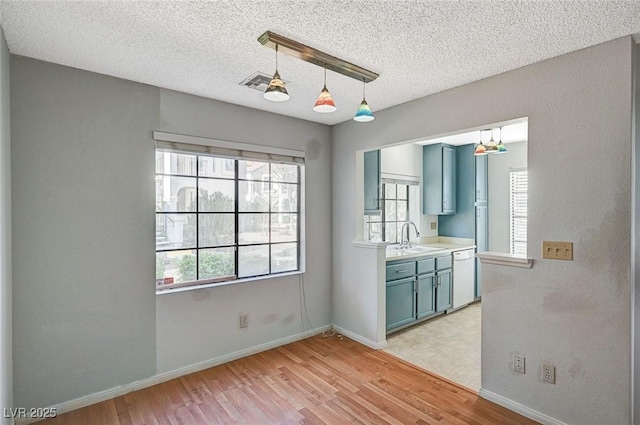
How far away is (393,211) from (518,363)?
283 centimetres

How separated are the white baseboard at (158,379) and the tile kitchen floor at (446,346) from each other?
1.14m

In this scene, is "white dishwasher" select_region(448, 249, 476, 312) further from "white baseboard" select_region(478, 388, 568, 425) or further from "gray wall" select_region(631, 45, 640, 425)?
"gray wall" select_region(631, 45, 640, 425)

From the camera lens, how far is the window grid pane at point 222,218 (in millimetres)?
2924

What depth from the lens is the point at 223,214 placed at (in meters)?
3.21

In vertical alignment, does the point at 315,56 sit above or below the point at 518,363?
above

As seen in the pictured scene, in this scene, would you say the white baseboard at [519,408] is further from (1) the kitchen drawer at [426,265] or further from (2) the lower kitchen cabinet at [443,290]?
(2) the lower kitchen cabinet at [443,290]

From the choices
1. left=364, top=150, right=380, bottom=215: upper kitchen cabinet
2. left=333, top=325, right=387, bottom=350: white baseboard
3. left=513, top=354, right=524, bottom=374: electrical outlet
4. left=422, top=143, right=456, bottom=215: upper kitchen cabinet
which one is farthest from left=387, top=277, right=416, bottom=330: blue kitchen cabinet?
left=422, top=143, right=456, bottom=215: upper kitchen cabinet

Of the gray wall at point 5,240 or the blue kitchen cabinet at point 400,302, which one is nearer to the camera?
the gray wall at point 5,240

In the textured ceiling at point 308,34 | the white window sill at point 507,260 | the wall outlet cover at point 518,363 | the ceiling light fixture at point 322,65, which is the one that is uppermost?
the textured ceiling at point 308,34

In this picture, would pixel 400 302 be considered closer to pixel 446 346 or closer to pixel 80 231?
pixel 446 346

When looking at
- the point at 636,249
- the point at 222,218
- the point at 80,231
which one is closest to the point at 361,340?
the point at 222,218

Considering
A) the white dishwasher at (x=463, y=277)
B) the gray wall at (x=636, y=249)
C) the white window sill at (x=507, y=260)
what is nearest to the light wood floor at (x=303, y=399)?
the gray wall at (x=636, y=249)

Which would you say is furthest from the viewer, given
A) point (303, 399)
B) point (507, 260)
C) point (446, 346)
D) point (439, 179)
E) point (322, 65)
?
point (439, 179)

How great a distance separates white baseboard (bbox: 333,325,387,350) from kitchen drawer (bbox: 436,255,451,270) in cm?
140
